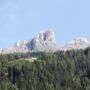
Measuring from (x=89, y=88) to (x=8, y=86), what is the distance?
3442cm

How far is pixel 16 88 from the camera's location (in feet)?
649

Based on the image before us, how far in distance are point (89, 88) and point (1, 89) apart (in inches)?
1467

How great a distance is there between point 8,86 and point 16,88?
4105mm

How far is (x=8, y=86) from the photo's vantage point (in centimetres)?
19988

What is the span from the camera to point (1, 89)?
635 feet

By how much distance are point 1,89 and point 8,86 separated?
6.73m

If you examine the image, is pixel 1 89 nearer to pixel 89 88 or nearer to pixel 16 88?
pixel 16 88

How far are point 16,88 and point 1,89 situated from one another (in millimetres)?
7288

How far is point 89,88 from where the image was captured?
200 m

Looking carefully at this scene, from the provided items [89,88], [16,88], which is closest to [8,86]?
[16,88]

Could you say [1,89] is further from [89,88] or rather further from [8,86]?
[89,88]

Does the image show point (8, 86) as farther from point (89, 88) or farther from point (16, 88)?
point (89, 88)
